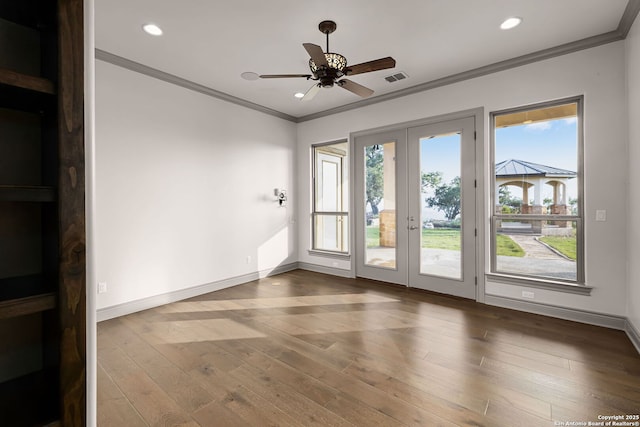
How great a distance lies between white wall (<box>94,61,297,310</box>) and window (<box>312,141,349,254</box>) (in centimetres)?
70

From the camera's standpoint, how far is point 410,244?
183 inches

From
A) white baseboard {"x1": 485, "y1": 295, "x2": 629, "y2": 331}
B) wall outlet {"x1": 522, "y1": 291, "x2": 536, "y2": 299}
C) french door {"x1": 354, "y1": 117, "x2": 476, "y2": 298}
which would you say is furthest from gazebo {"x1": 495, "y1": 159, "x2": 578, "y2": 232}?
white baseboard {"x1": 485, "y1": 295, "x2": 629, "y2": 331}

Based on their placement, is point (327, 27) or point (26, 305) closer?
point (26, 305)

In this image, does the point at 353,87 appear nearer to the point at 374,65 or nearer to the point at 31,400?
the point at 374,65

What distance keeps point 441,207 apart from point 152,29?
4022mm

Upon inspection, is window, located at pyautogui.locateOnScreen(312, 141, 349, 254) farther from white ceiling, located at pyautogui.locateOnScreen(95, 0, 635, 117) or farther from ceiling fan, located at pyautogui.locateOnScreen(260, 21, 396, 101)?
ceiling fan, located at pyautogui.locateOnScreen(260, 21, 396, 101)

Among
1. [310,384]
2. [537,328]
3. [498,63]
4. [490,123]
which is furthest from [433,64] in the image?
[310,384]

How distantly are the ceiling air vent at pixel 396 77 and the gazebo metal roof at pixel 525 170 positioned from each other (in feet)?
5.49

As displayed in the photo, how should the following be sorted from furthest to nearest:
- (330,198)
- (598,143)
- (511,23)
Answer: (330,198), (598,143), (511,23)

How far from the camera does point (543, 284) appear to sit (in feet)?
11.6

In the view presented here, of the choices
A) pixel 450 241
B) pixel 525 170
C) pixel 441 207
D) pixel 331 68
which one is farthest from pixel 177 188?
pixel 525 170

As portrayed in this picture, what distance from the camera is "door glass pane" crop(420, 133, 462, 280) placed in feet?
13.9

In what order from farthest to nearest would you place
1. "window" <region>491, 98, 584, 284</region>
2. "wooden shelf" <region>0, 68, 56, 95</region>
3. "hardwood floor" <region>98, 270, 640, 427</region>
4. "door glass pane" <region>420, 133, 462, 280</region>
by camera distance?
"door glass pane" <region>420, 133, 462, 280</region> → "window" <region>491, 98, 584, 284</region> → "hardwood floor" <region>98, 270, 640, 427</region> → "wooden shelf" <region>0, 68, 56, 95</region>

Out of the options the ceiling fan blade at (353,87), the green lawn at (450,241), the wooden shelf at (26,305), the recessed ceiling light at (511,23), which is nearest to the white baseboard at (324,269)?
the green lawn at (450,241)
